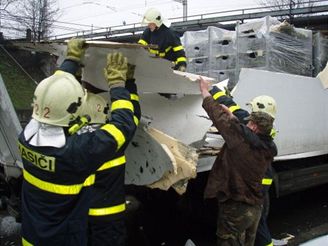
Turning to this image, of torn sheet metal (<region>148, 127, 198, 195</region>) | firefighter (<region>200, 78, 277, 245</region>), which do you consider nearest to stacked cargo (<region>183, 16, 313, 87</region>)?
firefighter (<region>200, 78, 277, 245</region>)

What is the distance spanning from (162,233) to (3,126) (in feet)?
6.40

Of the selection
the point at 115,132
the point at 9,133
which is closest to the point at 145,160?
Result: the point at 115,132

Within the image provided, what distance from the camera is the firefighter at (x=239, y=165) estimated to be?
290 centimetres

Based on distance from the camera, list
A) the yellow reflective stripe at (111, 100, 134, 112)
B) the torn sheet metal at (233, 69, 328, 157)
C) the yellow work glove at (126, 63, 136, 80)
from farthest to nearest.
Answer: the torn sheet metal at (233, 69, 328, 157) → the yellow work glove at (126, 63, 136, 80) → the yellow reflective stripe at (111, 100, 134, 112)

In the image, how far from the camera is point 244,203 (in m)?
3.08

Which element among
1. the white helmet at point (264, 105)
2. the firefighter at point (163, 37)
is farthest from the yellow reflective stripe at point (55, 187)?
the firefighter at point (163, 37)

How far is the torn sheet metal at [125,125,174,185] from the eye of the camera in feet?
8.88

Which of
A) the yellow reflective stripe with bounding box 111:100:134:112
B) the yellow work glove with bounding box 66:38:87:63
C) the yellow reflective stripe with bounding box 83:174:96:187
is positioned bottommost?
the yellow reflective stripe with bounding box 83:174:96:187

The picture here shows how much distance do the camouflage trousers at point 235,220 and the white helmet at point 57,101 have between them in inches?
60.5

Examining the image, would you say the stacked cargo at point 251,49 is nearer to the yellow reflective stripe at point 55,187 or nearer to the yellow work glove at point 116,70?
the yellow work glove at point 116,70

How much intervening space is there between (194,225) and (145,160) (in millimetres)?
2011

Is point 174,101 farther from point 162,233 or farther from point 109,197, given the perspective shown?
point 162,233

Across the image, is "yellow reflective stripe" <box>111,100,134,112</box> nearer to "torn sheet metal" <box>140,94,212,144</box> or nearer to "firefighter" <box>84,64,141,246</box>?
"firefighter" <box>84,64,141,246</box>

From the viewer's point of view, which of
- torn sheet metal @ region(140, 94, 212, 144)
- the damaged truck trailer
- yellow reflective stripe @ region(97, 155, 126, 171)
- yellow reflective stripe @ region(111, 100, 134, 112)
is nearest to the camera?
yellow reflective stripe @ region(111, 100, 134, 112)
